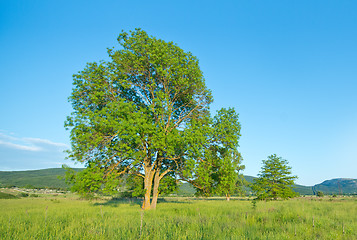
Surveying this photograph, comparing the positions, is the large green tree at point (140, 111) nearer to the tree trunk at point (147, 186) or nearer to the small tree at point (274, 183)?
the tree trunk at point (147, 186)

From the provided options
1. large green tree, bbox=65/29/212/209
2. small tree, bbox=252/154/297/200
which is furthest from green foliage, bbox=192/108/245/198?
small tree, bbox=252/154/297/200

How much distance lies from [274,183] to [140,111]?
3060 cm

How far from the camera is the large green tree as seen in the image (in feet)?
Result: 46.4

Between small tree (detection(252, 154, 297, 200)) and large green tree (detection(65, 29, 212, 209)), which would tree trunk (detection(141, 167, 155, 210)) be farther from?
small tree (detection(252, 154, 297, 200))

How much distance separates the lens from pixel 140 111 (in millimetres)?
16312

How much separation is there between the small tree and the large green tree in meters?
23.0

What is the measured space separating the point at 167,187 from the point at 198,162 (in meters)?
5.02

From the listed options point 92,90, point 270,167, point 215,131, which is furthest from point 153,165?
point 270,167

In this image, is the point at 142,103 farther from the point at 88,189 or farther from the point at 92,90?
the point at 88,189

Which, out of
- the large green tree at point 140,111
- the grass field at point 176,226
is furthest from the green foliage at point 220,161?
the grass field at point 176,226

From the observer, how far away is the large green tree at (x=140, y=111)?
14.1 meters

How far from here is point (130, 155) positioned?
14.6 meters

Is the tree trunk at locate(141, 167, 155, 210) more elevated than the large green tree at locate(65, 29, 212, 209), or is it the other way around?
the large green tree at locate(65, 29, 212, 209)

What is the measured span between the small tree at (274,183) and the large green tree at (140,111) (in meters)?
23.0
